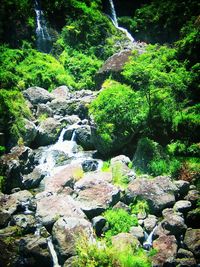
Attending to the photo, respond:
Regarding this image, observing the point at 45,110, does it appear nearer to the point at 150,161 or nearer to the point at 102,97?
the point at 102,97

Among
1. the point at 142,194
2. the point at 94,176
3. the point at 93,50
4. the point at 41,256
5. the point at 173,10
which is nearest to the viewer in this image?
the point at 41,256

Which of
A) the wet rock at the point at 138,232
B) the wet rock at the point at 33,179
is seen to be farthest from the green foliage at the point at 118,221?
the wet rock at the point at 33,179

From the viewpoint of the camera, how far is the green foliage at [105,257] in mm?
8672

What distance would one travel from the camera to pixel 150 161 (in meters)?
14.2

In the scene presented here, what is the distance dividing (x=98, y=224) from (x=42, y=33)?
1988cm

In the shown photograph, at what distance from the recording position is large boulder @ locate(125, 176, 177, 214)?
38.4 ft

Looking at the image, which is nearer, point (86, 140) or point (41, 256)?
point (41, 256)

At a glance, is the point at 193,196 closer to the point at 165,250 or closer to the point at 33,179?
the point at 165,250

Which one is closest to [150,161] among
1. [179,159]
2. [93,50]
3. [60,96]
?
[179,159]

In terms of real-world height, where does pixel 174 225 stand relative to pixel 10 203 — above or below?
below

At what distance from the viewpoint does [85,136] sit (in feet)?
56.9

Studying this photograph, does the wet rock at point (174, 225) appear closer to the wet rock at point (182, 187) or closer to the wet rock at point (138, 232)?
the wet rock at point (138, 232)

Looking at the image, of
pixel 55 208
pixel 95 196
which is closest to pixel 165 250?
pixel 95 196

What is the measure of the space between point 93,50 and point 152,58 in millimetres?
12091
